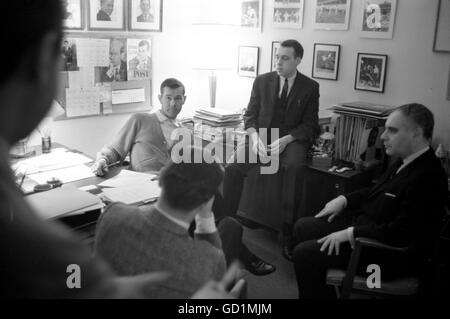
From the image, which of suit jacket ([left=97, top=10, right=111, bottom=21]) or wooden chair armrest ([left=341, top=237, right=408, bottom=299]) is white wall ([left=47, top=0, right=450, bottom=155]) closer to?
suit jacket ([left=97, top=10, right=111, bottom=21])

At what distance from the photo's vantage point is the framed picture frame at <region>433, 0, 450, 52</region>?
87.9 inches

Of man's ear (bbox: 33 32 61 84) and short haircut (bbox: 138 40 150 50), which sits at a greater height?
short haircut (bbox: 138 40 150 50)

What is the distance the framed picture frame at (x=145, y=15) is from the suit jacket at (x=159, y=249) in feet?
7.86

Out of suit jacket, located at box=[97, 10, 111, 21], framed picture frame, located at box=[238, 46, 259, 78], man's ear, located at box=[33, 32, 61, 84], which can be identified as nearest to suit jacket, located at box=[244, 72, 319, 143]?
framed picture frame, located at box=[238, 46, 259, 78]

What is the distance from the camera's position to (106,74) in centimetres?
300

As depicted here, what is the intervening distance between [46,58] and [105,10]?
2808mm

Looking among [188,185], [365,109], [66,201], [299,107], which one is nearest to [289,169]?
[299,107]

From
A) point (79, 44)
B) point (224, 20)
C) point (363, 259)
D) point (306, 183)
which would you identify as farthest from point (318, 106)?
point (79, 44)

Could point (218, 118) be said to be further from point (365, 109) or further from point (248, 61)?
point (365, 109)

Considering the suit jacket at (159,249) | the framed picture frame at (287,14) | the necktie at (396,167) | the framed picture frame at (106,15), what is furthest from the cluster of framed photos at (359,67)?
the suit jacket at (159,249)

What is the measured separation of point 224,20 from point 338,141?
4.33 ft

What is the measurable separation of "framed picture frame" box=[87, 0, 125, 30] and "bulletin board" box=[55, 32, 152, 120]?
5 centimetres
